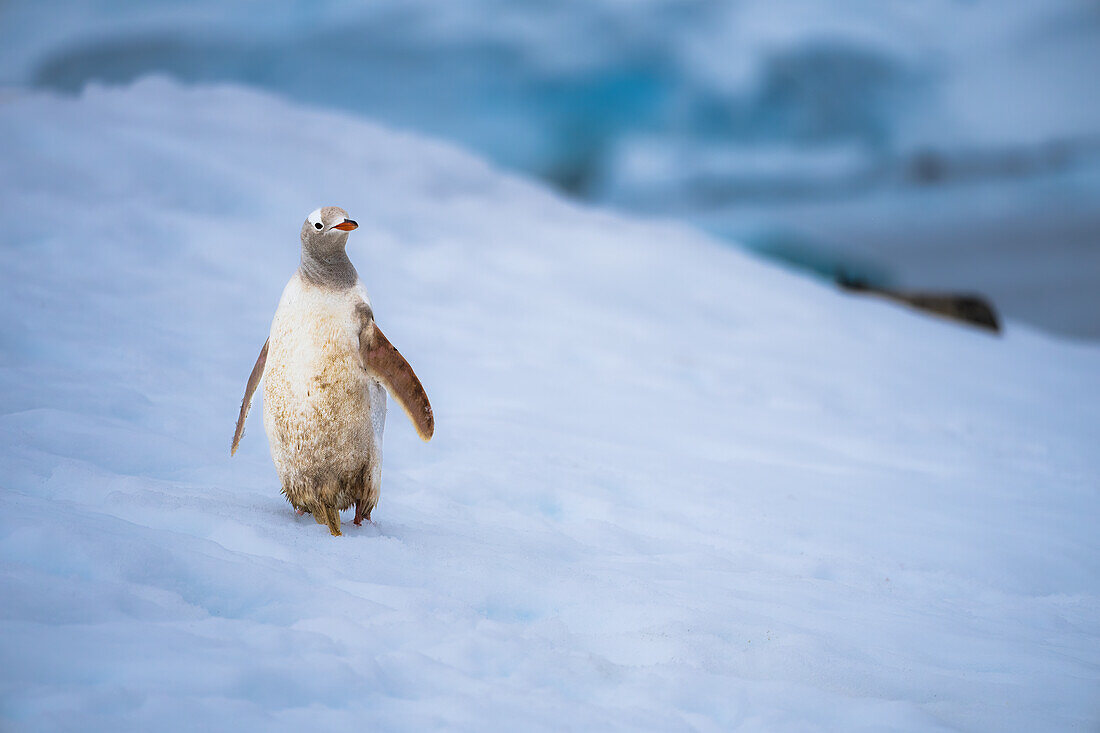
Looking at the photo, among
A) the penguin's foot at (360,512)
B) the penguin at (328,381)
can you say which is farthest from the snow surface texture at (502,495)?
the penguin at (328,381)

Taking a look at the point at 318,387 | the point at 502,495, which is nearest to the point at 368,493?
the point at 318,387

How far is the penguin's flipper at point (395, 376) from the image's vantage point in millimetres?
2668

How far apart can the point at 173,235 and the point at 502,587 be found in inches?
197

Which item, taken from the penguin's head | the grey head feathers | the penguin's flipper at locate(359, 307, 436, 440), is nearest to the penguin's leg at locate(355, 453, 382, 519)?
the penguin's flipper at locate(359, 307, 436, 440)

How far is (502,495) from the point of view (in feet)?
11.4

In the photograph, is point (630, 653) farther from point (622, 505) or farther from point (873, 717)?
point (622, 505)

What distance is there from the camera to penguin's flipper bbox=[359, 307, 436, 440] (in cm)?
267

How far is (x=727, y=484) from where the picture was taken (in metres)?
4.02

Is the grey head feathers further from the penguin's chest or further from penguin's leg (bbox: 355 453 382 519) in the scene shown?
penguin's leg (bbox: 355 453 382 519)

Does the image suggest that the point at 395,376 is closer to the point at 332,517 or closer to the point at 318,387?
the point at 318,387

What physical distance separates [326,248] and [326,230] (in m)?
0.06

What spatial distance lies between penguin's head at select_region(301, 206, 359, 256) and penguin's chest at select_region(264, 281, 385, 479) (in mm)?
151

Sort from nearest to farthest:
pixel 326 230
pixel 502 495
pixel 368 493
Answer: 1. pixel 326 230
2. pixel 368 493
3. pixel 502 495

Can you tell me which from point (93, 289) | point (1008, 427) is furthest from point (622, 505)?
point (1008, 427)
